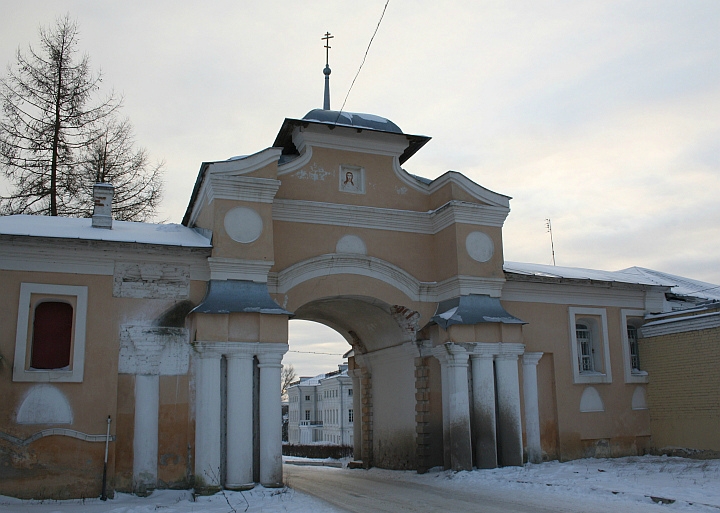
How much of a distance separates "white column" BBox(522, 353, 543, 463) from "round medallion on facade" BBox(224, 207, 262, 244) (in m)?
6.70

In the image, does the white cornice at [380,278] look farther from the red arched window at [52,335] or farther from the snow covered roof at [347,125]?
the red arched window at [52,335]

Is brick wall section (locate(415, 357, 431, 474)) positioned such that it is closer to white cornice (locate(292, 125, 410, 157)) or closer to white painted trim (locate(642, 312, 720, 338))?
white cornice (locate(292, 125, 410, 157))

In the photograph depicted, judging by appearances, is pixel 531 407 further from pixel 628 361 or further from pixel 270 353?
pixel 270 353

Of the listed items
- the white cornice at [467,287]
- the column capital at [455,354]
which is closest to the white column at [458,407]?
the column capital at [455,354]

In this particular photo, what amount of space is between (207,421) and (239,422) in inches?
21.2

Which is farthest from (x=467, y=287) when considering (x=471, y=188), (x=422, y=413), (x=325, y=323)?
(x=325, y=323)

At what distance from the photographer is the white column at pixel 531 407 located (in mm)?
14961

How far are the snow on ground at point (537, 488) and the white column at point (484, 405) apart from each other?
38cm

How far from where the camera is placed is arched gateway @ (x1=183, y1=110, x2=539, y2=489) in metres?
12.1

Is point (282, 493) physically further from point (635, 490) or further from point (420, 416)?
point (635, 490)

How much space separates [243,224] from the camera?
12875mm

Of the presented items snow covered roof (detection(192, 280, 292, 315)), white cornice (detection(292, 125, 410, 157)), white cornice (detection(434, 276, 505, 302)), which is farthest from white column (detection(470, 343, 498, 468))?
white cornice (detection(292, 125, 410, 157))

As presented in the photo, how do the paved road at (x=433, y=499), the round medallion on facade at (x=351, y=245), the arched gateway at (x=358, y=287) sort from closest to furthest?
the paved road at (x=433, y=499), the arched gateway at (x=358, y=287), the round medallion on facade at (x=351, y=245)

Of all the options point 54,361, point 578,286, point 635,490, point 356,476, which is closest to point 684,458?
point 578,286
